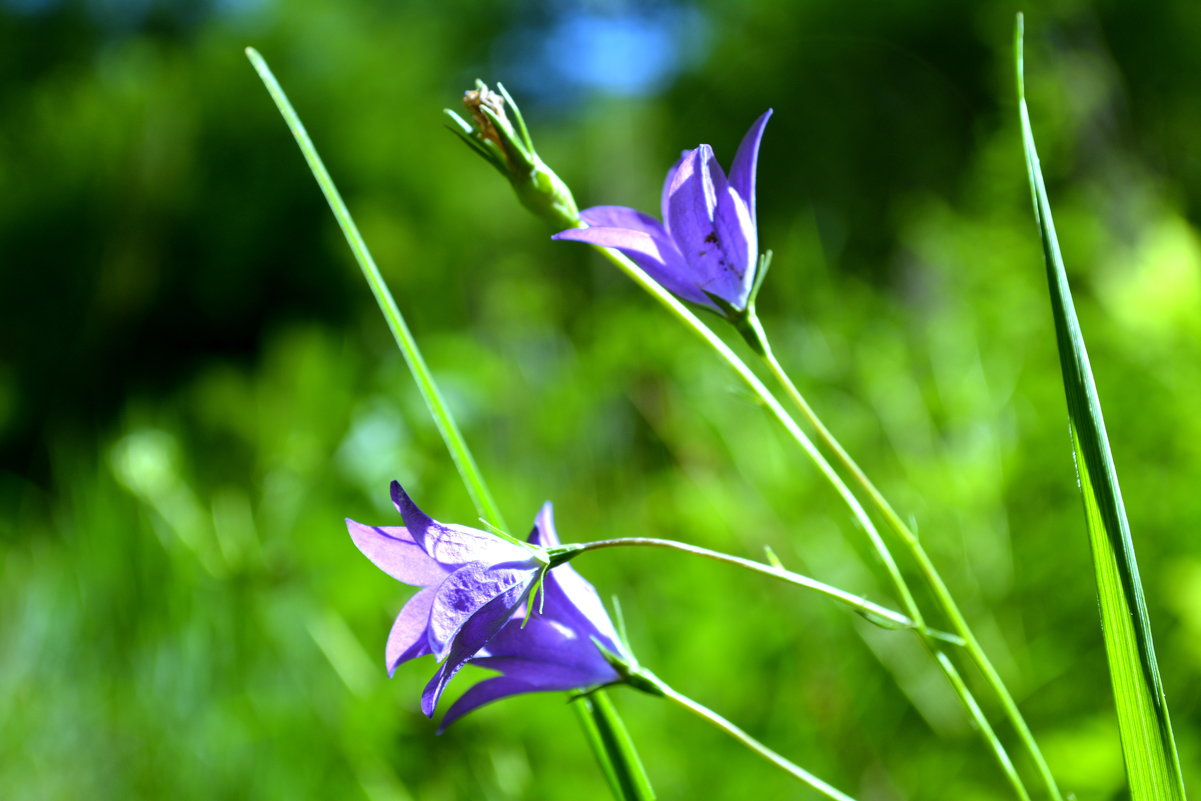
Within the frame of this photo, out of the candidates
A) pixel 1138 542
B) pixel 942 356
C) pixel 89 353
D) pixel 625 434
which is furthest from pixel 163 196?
→ pixel 1138 542

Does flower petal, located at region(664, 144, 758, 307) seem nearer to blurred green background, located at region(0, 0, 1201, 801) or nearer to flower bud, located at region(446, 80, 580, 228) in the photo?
flower bud, located at region(446, 80, 580, 228)

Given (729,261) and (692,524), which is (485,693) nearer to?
(729,261)

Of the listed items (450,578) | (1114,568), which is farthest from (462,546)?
(1114,568)

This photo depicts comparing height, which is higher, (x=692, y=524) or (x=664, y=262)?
(x=664, y=262)

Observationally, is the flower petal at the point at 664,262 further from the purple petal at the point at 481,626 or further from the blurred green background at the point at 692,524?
the blurred green background at the point at 692,524

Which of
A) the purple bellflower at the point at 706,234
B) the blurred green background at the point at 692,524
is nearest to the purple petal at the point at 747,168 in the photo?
the purple bellflower at the point at 706,234

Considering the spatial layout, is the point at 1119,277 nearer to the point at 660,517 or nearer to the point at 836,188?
the point at 660,517
